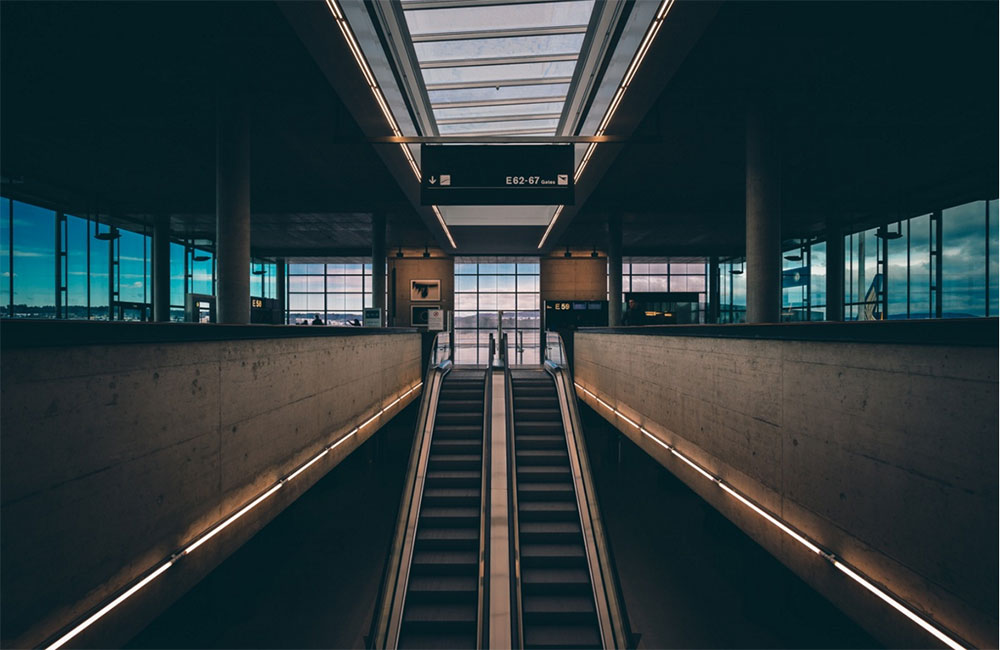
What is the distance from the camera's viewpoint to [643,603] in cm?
719

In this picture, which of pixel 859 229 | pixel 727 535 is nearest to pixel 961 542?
pixel 727 535

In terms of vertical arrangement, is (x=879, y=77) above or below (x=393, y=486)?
above

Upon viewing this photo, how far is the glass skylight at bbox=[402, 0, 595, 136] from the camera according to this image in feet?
23.3

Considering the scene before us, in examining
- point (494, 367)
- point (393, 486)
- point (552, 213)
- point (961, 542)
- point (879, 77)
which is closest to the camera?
point (961, 542)

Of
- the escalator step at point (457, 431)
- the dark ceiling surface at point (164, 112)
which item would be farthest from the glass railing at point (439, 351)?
the dark ceiling surface at point (164, 112)

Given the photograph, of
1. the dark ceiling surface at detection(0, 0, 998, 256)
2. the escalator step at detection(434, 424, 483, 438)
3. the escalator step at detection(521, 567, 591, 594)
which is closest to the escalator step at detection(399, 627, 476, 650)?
the escalator step at detection(521, 567, 591, 594)

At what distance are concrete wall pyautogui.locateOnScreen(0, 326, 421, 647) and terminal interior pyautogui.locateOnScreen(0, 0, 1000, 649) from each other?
0.02 metres

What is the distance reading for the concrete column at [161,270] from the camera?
61.7ft

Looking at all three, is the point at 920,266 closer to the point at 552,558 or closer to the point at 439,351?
the point at 439,351

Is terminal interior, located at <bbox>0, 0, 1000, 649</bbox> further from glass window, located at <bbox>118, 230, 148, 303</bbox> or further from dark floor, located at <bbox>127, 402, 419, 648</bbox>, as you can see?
glass window, located at <bbox>118, 230, 148, 303</bbox>

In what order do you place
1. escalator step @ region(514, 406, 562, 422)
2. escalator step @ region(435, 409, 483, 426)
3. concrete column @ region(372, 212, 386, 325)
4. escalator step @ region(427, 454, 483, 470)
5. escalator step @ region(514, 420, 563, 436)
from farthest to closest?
concrete column @ region(372, 212, 386, 325) → escalator step @ region(514, 406, 562, 422) → escalator step @ region(435, 409, 483, 426) → escalator step @ region(514, 420, 563, 436) → escalator step @ region(427, 454, 483, 470)

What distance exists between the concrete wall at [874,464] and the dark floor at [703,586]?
1887 mm

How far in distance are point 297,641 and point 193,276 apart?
2435cm

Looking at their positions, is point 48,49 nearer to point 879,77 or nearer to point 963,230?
point 879,77
